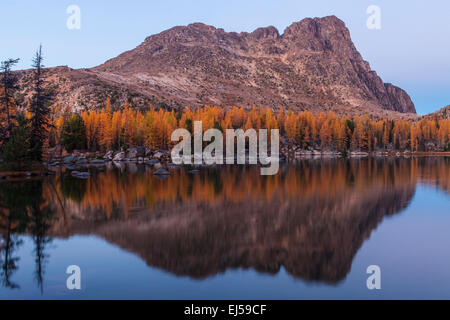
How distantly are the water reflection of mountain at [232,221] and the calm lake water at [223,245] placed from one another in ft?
0.27

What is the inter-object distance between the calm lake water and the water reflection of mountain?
0.08m

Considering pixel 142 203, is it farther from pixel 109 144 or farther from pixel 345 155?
pixel 345 155

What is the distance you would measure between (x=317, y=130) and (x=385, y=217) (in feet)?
351

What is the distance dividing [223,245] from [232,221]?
15.9 ft

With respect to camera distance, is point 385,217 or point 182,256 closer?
point 182,256

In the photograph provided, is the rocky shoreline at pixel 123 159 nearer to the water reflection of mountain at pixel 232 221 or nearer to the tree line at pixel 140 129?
the tree line at pixel 140 129

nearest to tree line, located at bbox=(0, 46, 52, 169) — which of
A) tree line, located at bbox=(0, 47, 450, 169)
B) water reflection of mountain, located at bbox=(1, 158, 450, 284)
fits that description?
tree line, located at bbox=(0, 47, 450, 169)

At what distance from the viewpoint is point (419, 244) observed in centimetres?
1786

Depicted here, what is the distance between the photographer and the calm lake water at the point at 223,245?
1224 cm

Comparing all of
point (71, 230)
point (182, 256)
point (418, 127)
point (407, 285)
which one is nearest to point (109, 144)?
point (71, 230)

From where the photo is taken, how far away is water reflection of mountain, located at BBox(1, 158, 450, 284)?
14844 millimetres

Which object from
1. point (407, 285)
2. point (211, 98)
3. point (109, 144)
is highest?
point (211, 98)

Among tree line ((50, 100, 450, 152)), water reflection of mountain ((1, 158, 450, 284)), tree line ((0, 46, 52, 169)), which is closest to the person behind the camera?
water reflection of mountain ((1, 158, 450, 284))

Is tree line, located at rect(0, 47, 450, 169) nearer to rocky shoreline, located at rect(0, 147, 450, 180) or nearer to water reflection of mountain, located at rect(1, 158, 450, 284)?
rocky shoreline, located at rect(0, 147, 450, 180)
